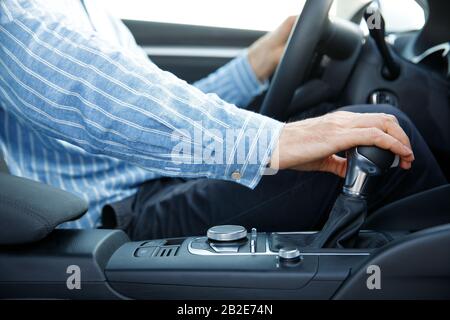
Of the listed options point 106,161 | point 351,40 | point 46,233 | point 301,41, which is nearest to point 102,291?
point 46,233

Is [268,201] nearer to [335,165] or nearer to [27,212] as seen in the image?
[335,165]

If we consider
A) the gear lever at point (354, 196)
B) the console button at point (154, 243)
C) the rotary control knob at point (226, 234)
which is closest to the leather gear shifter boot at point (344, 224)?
the gear lever at point (354, 196)

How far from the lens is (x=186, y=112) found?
79 cm

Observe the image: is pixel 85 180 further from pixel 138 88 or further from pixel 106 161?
pixel 138 88

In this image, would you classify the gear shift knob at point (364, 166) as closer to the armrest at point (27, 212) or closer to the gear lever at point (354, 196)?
the gear lever at point (354, 196)

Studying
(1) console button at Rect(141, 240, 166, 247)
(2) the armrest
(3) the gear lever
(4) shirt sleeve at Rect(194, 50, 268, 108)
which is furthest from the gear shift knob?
(4) shirt sleeve at Rect(194, 50, 268, 108)

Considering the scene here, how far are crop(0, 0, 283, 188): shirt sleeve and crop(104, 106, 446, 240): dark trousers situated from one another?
0.42ft

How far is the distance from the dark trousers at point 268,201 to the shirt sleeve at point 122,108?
5.0 inches

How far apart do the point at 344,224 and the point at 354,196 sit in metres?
0.04

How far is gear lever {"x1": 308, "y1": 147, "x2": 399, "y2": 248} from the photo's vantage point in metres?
0.77

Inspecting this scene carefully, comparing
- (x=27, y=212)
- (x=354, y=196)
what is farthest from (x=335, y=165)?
(x=27, y=212)

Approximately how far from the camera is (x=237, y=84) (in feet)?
4.74

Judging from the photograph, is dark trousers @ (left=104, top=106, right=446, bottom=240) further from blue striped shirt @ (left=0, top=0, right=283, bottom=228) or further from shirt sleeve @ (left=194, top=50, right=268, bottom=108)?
shirt sleeve @ (left=194, top=50, right=268, bottom=108)
